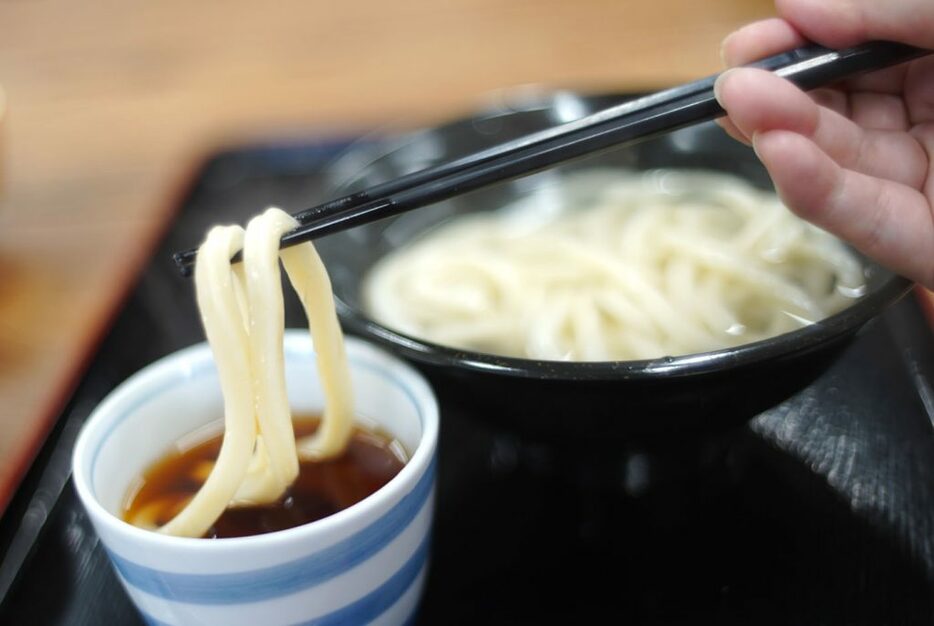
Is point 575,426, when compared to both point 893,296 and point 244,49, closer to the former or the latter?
point 893,296

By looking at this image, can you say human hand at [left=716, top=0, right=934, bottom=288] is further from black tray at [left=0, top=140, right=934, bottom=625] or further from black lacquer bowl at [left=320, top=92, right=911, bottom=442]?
black tray at [left=0, top=140, right=934, bottom=625]

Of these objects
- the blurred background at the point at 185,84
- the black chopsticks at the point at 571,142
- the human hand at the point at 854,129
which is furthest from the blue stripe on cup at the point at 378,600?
the blurred background at the point at 185,84

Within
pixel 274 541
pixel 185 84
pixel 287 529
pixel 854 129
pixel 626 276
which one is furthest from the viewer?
pixel 185 84

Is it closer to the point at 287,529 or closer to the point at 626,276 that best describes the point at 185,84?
the point at 626,276

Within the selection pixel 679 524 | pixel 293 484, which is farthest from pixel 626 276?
pixel 293 484

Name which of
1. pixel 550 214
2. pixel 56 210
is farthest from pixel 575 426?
pixel 56 210

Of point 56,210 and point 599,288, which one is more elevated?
point 599,288
